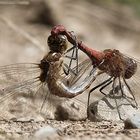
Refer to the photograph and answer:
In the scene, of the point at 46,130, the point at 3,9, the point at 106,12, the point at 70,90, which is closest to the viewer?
the point at 46,130

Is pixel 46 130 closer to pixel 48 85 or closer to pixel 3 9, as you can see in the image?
pixel 48 85

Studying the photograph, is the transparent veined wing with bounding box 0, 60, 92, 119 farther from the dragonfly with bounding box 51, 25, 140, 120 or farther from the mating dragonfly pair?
the dragonfly with bounding box 51, 25, 140, 120

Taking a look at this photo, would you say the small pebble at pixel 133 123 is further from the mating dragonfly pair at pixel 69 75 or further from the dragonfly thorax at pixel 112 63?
the dragonfly thorax at pixel 112 63

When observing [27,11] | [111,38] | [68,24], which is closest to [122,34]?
[111,38]

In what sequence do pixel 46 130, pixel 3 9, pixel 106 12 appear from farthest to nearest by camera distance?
pixel 106 12 < pixel 3 9 < pixel 46 130

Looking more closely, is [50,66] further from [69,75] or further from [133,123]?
[133,123]

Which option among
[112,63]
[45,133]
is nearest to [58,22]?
[112,63]

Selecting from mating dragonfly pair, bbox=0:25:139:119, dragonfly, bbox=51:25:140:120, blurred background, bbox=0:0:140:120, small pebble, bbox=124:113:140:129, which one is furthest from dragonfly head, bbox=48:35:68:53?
blurred background, bbox=0:0:140:120

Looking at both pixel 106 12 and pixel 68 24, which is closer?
pixel 68 24
